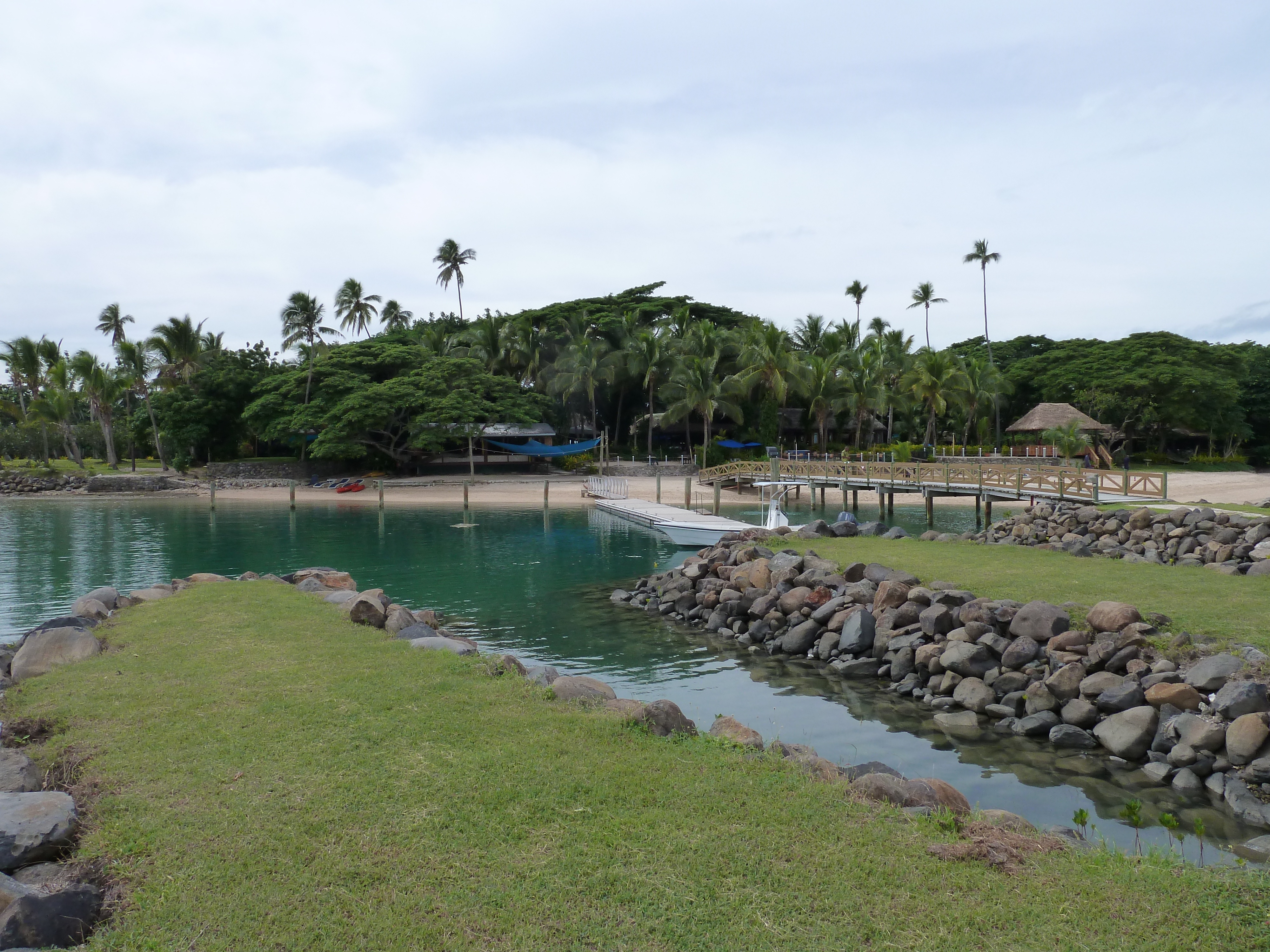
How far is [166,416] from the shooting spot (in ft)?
185

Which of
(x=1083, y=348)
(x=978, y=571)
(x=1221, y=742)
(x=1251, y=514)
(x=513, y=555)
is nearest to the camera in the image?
(x=1221, y=742)

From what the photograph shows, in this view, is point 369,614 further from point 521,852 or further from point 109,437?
point 109,437

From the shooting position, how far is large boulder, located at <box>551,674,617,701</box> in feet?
26.3

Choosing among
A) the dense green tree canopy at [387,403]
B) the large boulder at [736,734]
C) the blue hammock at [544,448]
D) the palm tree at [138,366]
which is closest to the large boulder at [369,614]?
the large boulder at [736,734]

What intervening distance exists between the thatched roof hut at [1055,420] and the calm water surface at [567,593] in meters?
17.8

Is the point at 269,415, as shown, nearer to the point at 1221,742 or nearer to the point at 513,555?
the point at 513,555

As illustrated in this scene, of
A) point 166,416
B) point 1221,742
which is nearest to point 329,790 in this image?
point 1221,742

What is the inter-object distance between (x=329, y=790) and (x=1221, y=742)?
849cm

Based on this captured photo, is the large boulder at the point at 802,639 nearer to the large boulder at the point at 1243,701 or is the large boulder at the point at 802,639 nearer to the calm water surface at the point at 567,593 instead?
the calm water surface at the point at 567,593

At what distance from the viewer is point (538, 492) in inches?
1978

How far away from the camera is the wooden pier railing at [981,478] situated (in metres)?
25.0

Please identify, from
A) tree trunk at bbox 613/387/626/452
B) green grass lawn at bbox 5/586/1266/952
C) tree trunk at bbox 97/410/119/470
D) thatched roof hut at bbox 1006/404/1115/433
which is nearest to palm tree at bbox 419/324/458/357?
tree trunk at bbox 613/387/626/452

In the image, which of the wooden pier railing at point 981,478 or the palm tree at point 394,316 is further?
the palm tree at point 394,316

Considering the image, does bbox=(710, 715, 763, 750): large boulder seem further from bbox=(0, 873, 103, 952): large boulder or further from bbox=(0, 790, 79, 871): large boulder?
bbox=(0, 790, 79, 871): large boulder
